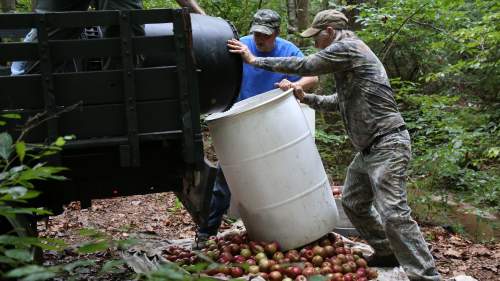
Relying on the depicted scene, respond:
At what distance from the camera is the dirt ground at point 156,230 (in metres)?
5.26

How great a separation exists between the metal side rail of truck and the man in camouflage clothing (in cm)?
66

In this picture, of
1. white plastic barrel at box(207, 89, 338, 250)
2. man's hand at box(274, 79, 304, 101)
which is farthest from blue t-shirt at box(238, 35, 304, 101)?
white plastic barrel at box(207, 89, 338, 250)

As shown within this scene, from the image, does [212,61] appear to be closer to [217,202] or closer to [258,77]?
[258,77]

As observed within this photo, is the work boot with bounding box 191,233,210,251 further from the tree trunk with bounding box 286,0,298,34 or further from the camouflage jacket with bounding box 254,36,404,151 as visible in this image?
the tree trunk with bounding box 286,0,298,34

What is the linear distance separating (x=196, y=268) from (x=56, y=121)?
1.98m

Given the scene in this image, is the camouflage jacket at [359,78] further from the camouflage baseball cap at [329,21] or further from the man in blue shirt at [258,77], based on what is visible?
the man in blue shirt at [258,77]

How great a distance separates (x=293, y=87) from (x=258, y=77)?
64 centimetres

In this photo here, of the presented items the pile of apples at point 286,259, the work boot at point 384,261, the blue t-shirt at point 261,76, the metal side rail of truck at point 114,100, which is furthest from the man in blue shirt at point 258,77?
the work boot at point 384,261

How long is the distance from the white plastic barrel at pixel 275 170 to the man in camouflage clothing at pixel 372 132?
282 mm

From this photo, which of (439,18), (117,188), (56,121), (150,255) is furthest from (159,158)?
(439,18)

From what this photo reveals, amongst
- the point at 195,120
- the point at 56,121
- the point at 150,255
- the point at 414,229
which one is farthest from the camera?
the point at 150,255

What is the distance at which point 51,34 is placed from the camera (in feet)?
11.2

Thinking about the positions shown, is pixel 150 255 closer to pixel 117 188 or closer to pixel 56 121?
pixel 117 188

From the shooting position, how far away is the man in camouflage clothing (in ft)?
13.3
